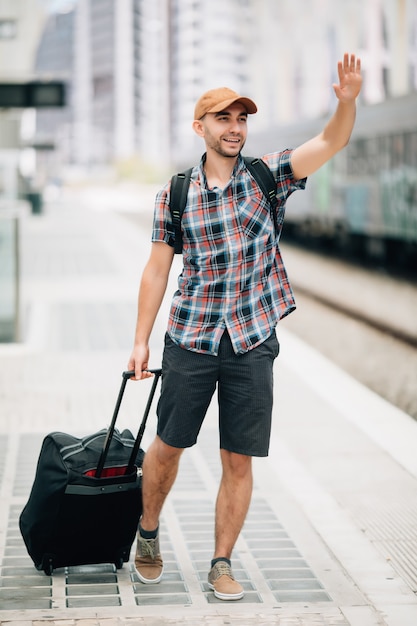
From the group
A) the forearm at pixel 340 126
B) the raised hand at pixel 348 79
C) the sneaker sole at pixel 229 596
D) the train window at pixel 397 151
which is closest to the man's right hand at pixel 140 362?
the sneaker sole at pixel 229 596

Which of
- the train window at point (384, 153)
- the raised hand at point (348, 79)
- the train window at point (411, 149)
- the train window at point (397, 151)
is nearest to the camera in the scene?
the raised hand at point (348, 79)

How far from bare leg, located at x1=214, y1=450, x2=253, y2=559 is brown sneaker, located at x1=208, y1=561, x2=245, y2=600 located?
6 cm

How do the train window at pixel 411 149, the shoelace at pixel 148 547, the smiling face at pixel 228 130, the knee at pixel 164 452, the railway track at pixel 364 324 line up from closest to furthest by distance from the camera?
the smiling face at pixel 228 130
the knee at pixel 164 452
the shoelace at pixel 148 547
the railway track at pixel 364 324
the train window at pixel 411 149

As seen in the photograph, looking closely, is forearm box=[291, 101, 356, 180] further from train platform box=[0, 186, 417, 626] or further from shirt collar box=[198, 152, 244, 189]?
train platform box=[0, 186, 417, 626]

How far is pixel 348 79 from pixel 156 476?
1.58m

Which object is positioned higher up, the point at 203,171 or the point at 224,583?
the point at 203,171

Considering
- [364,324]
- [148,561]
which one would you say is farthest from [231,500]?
[364,324]

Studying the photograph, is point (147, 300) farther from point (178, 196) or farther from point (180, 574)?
point (180, 574)

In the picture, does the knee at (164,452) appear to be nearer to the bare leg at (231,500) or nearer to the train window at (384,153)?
the bare leg at (231,500)

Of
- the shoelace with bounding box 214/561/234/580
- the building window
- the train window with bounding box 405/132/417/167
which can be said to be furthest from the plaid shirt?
the train window with bounding box 405/132/417/167

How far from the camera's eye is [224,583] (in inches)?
171

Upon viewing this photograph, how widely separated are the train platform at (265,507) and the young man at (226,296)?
26 cm

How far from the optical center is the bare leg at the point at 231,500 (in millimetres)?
4402

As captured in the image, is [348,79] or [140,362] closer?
[348,79]
